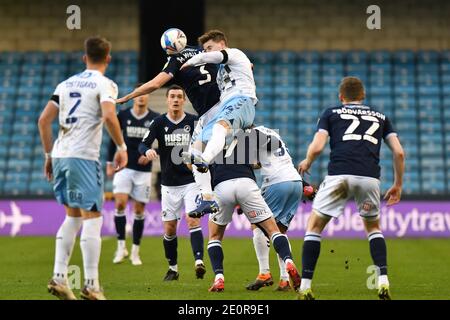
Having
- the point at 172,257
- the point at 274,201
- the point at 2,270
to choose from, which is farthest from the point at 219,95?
the point at 2,270

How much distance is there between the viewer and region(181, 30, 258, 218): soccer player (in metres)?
9.87

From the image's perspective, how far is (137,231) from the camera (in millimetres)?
14609

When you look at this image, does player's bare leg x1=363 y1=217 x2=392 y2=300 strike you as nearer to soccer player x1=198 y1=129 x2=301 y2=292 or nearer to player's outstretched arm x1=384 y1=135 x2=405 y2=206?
player's outstretched arm x1=384 y1=135 x2=405 y2=206

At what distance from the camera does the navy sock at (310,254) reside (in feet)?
29.1

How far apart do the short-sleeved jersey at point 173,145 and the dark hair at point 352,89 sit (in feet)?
12.0

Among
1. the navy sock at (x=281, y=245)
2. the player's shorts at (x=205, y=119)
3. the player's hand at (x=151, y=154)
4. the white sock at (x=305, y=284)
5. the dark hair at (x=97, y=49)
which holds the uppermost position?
the dark hair at (x=97, y=49)

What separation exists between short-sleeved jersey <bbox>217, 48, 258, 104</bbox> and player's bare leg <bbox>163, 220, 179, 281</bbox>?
238 centimetres

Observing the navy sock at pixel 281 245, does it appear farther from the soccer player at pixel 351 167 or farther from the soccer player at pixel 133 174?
the soccer player at pixel 133 174

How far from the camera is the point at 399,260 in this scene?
1491 centimetres

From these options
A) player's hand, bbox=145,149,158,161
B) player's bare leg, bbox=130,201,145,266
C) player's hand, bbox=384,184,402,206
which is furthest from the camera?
player's bare leg, bbox=130,201,145,266

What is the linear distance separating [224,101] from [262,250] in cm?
179

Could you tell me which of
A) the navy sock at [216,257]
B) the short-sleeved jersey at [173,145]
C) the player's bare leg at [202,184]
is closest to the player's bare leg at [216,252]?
the navy sock at [216,257]

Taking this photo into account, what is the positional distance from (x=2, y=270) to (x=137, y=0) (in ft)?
49.3

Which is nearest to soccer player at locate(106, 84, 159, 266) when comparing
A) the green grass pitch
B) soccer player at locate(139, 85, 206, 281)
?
the green grass pitch
